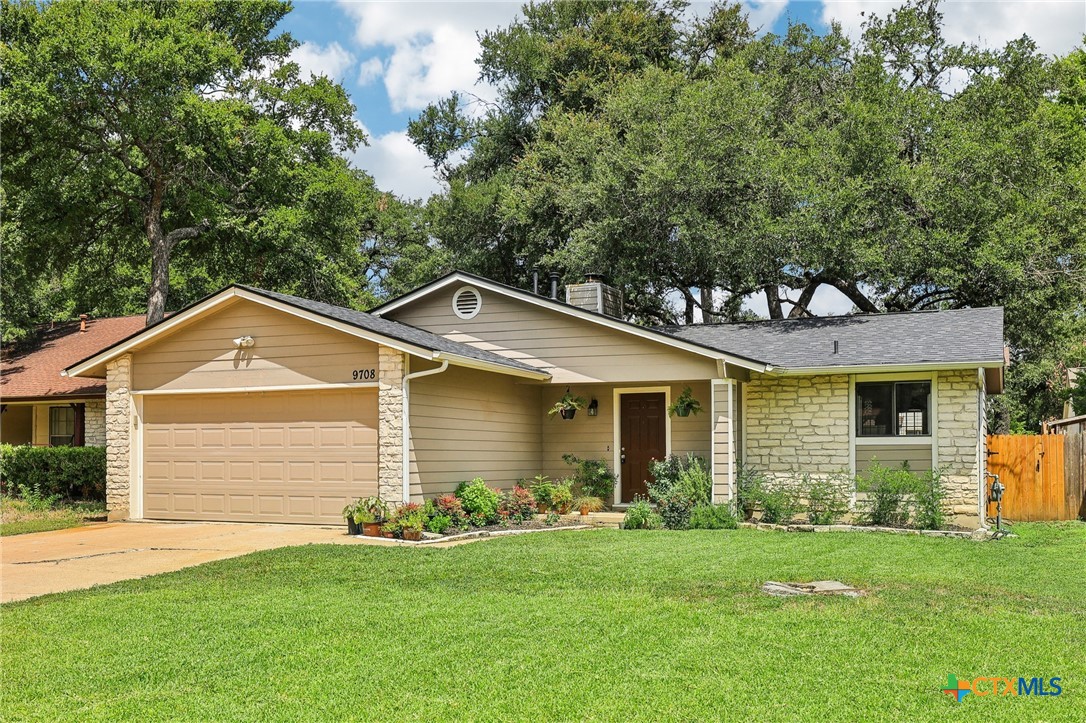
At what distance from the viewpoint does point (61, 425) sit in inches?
906

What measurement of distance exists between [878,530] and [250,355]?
9793mm

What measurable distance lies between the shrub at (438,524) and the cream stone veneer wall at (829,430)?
5598 millimetres

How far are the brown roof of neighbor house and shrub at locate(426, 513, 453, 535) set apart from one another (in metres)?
11.5

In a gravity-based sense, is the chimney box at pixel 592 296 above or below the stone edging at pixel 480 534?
above

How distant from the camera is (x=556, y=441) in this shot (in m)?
17.9

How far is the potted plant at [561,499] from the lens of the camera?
53.6ft

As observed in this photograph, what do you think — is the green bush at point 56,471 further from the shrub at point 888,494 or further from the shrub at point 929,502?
the shrub at point 929,502

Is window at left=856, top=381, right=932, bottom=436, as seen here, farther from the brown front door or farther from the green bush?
the green bush

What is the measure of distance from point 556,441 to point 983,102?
1491 centimetres

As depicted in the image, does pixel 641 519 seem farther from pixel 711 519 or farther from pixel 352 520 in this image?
pixel 352 520

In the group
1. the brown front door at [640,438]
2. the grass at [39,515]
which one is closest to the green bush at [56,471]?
the grass at [39,515]

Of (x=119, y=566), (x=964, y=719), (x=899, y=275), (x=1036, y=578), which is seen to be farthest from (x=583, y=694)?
(x=899, y=275)

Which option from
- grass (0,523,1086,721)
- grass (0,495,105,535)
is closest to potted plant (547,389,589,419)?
grass (0,523,1086,721)

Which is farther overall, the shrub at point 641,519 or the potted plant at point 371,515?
the shrub at point 641,519
